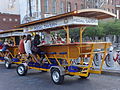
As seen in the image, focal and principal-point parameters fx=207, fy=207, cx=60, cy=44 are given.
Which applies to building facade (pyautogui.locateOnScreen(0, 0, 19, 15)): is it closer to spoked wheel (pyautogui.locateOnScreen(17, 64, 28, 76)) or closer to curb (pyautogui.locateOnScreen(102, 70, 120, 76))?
spoked wheel (pyautogui.locateOnScreen(17, 64, 28, 76))

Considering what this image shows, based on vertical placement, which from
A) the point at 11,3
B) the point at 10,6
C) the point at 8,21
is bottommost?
the point at 8,21

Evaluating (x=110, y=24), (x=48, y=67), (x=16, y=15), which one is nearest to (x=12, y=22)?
(x=16, y=15)

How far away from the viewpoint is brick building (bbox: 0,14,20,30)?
119 feet

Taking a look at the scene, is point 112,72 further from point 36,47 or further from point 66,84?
point 36,47

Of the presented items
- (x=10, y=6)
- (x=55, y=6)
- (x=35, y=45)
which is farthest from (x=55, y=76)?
(x=10, y=6)

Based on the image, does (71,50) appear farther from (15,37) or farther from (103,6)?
(103,6)

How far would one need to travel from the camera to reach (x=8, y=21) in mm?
37250

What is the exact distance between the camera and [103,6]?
4475 cm

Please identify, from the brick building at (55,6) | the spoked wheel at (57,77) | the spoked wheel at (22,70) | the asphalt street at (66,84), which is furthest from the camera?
the brick building at (55,6)

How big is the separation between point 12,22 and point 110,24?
1745 cm

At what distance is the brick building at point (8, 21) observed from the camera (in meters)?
36.3

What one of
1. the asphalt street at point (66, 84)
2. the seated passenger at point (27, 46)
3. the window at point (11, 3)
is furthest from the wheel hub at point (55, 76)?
the window at point (11, 3)

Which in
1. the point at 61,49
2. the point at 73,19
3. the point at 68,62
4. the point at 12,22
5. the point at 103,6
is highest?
the point at 103,6

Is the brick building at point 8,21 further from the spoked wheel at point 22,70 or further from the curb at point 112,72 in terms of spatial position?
the curb at point 112,72
